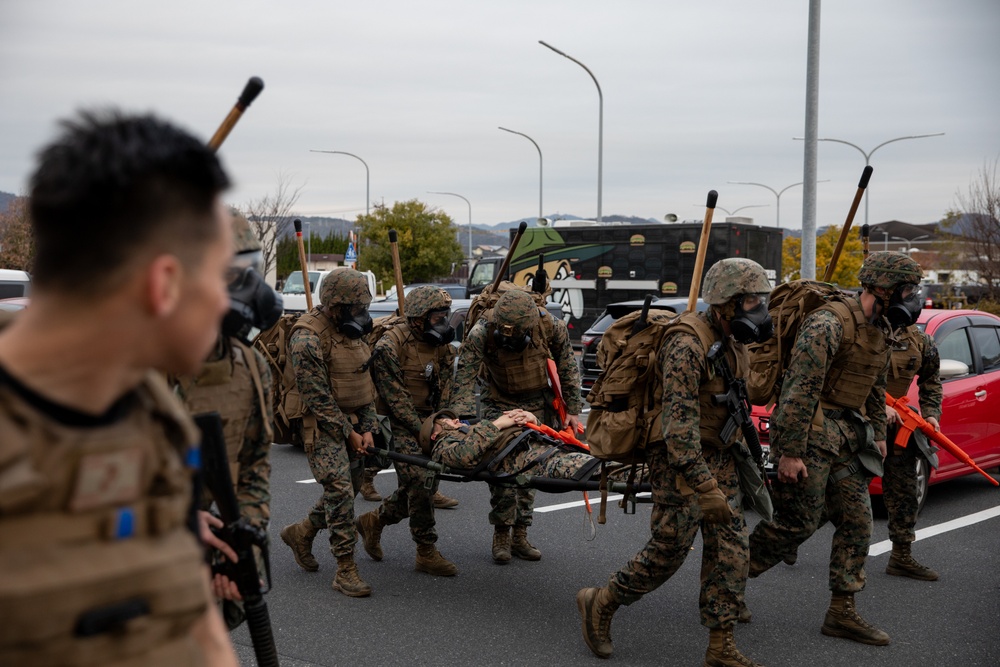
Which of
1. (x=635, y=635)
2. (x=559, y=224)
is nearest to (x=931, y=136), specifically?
(x=559, y=224)

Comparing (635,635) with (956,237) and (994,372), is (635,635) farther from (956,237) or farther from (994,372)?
(956,237)

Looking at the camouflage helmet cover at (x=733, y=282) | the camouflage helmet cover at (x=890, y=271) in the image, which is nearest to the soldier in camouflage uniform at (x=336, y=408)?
the camouflage helmet cover at (x=733, y=282)

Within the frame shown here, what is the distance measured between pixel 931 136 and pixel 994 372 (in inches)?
→ 1038

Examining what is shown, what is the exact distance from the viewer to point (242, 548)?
3.04 meters

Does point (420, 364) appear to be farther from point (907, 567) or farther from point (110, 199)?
point (110, 199)

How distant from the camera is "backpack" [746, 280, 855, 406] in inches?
218

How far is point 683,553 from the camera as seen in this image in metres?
4.71

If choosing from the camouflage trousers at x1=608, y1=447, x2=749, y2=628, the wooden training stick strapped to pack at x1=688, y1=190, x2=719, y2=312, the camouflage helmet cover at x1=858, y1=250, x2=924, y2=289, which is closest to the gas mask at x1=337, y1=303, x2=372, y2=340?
the wooden training stick strapped to pack at x1=688, y1=190, x2=719, y2=312

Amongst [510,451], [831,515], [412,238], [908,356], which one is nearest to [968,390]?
[908,356]

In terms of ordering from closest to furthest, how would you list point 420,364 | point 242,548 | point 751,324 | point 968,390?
point 242,548
point 751,324
point 420,364
point 968,390

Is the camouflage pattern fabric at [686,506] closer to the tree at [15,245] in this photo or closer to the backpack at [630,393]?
the backpack at [630,393]

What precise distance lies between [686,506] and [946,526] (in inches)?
160

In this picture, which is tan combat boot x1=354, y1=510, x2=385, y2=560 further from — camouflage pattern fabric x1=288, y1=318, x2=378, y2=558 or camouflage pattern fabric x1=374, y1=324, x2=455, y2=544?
camouflage pattern fabric x1=288, y1=318, x2=378, y2=558

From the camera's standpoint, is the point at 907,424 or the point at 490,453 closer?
the point at 490,453
